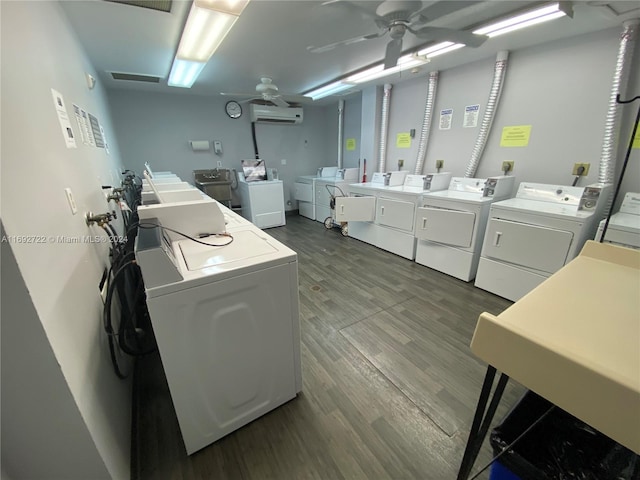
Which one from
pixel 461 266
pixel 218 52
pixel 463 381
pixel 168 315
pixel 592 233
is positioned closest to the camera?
pixel 168 315

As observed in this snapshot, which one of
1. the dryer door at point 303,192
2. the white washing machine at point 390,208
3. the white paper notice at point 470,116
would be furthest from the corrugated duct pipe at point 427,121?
the dryer door at point 303,192

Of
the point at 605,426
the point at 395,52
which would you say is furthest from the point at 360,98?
the point at 605,426

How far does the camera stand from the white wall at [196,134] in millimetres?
4209

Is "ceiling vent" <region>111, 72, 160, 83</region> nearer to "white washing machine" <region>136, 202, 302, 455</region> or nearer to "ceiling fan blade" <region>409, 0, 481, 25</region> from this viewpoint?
"white washing machine" <region>136, 202, 302, 455</region>

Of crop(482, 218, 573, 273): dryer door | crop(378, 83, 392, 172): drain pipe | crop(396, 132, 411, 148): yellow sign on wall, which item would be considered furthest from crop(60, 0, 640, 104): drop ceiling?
crop(482, 218, 573, 273): dryer door

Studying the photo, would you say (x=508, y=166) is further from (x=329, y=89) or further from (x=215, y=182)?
(x=215, y=182)

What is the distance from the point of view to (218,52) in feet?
8.33

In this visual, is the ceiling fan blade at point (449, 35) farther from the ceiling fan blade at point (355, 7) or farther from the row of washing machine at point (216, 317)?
the row of washing machine at point (216, 317)

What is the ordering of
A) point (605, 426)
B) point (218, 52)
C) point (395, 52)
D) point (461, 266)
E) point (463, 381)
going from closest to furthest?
1. point (605, 426)
2. point (463, 381)
3. point (395, 52)
4. point (218, 52)
5. point (461, 266)

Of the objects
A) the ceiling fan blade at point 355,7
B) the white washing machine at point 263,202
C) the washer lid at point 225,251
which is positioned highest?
the ceiling fan blade at point 355,7

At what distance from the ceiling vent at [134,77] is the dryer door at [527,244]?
14.6ft

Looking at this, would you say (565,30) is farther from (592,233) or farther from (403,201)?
(403,201)

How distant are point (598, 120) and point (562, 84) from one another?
18.7 inches

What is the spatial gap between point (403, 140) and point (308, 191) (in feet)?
6.77
